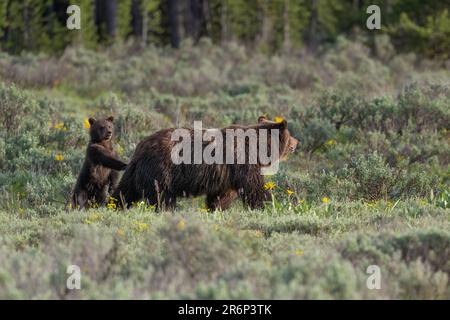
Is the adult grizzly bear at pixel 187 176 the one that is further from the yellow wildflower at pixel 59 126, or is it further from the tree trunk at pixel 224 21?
the tree trunk at pixel 224 21

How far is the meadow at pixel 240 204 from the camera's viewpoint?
529 cm

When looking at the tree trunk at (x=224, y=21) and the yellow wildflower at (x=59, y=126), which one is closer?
the yellow wildflower at (x=59, y=126)

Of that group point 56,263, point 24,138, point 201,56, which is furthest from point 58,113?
point 201,56

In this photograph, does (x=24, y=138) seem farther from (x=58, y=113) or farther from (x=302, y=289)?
(x=302, y=289)

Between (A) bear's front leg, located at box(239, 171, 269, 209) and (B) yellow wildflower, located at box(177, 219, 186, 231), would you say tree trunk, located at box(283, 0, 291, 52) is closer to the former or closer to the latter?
(A) bear's front leg, located at box(239, 171, 269, 209)

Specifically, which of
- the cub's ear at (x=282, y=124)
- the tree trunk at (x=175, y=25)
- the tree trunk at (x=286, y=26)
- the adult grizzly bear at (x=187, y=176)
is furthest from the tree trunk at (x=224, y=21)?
the adult grizzly bear at (x=187, y=176)

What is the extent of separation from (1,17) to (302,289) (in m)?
19.5

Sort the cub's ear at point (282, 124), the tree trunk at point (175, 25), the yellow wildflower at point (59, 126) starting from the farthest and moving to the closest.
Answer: the tree trunk at point (175, 25) → the yellow wildflower at point (59, 126) → the cub's ear at point (282, 124)

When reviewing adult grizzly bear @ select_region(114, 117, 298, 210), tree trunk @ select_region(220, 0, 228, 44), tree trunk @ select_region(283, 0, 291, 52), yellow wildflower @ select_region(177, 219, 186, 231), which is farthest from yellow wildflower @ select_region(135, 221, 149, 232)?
tree trunk @ select_region(220, 0, 228, 44)

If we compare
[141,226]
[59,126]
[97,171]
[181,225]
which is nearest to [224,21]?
[59,126]

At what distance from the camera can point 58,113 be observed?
14.1 meters

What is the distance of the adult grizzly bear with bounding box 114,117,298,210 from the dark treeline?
612 inches

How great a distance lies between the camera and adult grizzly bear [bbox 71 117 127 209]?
9.01 meters

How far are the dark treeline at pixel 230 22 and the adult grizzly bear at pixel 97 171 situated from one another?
1445 cm
